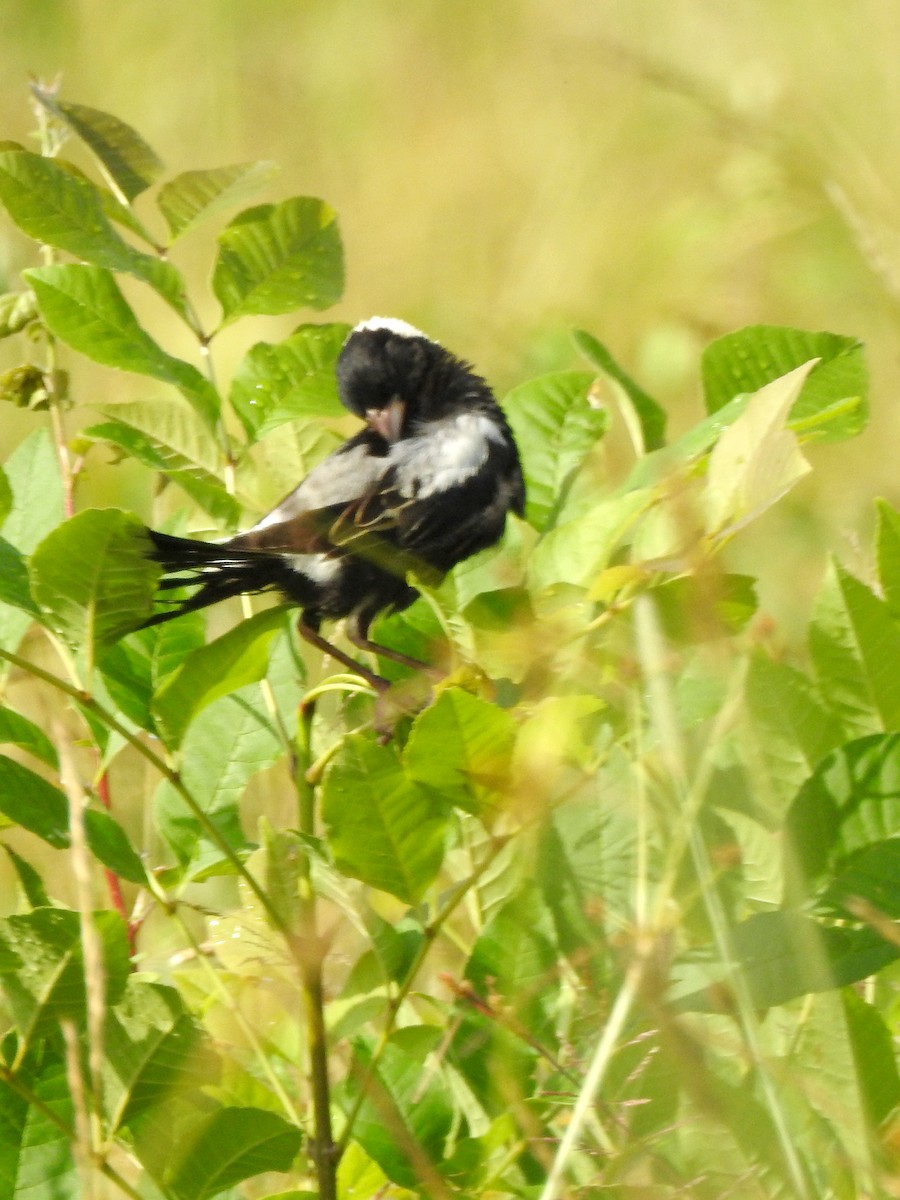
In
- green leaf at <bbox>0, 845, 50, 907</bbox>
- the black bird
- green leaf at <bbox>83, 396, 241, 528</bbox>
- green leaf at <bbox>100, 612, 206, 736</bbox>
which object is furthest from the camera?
the black bird

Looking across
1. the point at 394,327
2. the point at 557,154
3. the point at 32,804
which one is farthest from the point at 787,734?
the point at 557,154

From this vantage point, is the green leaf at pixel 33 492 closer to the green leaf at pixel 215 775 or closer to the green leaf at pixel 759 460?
the green leaf at pixel 215 775

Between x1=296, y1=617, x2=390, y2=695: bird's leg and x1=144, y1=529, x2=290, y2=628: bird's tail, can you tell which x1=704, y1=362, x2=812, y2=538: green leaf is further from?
x1=144, y1=529, x2=290, y2=628: bird's tail

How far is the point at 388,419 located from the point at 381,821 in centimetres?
138

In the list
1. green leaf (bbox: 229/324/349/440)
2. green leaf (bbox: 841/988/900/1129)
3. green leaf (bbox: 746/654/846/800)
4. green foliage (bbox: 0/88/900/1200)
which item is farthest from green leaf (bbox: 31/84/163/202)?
green leaf (bbox: 841/988/900/1129)

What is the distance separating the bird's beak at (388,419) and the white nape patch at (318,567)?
37 centimetres

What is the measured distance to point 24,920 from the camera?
3.87 feet

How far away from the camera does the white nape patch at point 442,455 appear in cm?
220

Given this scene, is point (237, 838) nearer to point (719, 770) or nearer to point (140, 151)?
point (719, 770)

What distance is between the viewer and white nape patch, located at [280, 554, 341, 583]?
2.03m

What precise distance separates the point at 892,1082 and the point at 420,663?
61 cm

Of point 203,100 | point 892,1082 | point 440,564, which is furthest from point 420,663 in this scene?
→ point 203,100

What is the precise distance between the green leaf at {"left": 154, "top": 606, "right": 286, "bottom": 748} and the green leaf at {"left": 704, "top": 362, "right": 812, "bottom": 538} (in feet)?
1.29

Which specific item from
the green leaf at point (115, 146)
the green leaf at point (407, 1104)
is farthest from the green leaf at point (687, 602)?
the green leaf at point (115, 146)
